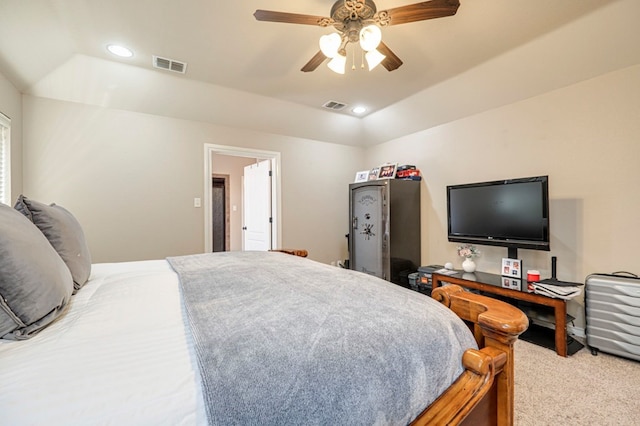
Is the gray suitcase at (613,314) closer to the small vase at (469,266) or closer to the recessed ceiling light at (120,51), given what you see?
the small vase at (469,266)

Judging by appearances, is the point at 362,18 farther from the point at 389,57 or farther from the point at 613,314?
the point at 613,314

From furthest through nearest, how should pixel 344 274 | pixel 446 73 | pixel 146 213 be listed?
pixel 146 213, pixel 446 73, pixel 344 274

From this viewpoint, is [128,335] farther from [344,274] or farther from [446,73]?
[446,73]

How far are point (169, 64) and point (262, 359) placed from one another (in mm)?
3114

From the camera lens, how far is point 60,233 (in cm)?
122

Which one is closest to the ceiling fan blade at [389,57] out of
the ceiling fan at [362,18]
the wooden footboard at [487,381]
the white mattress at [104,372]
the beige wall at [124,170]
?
the ceiling fan at [362,18]

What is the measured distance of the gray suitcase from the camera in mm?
1994

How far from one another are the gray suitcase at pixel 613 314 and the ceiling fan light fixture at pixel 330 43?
2.66 m

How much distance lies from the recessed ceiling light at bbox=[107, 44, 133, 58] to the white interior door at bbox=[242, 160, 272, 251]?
205cm

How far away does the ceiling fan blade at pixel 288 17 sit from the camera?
167 cm

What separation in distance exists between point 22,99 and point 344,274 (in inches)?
144

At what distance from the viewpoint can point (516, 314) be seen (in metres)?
0.88

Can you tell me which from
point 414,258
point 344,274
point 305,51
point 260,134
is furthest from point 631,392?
point 260,134

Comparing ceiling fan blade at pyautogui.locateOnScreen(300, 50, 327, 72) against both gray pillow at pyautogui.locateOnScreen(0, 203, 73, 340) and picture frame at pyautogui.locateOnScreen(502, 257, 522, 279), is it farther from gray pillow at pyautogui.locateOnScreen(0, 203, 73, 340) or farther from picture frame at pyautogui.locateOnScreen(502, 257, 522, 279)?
picture frame at pyautogui.locateOnScreen(502, 257, 522, 279)
